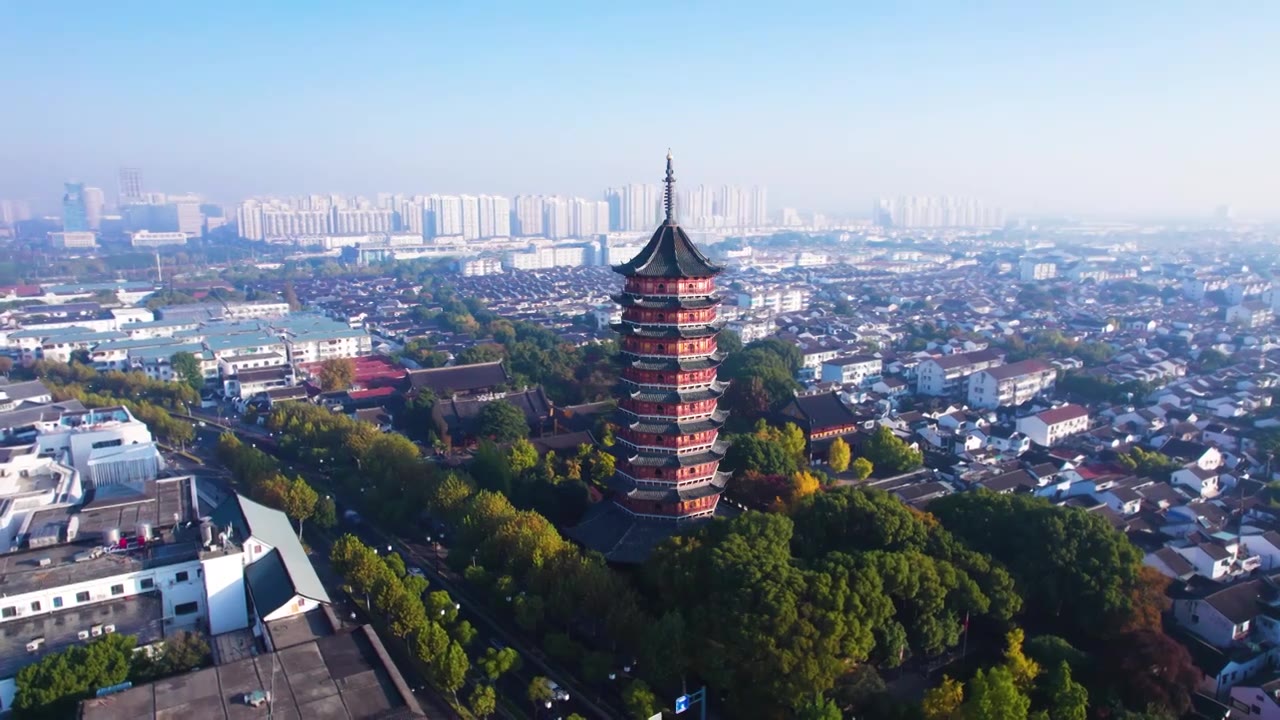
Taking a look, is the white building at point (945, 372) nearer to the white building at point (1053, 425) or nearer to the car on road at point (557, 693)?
the white building at point (1053, 425)

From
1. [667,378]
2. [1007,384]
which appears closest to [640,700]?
[667,378]

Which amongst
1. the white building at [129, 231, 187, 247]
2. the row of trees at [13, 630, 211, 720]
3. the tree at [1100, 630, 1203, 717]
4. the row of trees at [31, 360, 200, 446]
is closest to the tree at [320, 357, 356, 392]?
the row of trees at [31, 360, 200, 446]

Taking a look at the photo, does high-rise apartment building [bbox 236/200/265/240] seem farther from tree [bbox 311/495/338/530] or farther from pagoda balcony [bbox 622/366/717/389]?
pagoda balcony [bbox 622/366/717/389]

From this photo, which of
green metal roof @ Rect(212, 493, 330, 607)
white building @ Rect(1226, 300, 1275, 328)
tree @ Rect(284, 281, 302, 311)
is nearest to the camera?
green metal roof @ Rect(212, 493, 330, 607)

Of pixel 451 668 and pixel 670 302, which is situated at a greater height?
pixel 670 302

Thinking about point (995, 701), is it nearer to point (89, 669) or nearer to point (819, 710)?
point (819, 710)
